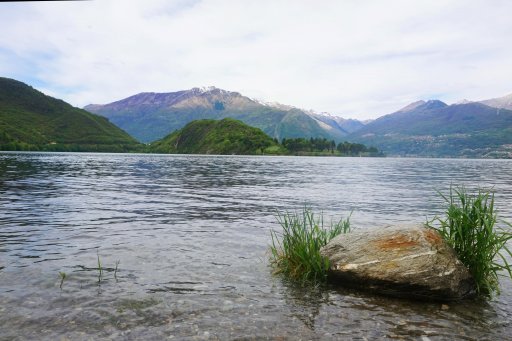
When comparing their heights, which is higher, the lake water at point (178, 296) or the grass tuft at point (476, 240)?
the grass tuft at point (476, 240)

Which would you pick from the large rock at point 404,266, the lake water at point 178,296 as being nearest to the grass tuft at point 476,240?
the large rock at point 404,266

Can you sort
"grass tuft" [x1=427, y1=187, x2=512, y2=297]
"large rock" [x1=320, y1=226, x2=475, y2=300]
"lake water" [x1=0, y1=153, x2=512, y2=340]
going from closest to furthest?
"lake water" [x1=0, y1=153, x2=512, y2=340] → "large rock" [x1=320, y1=226, x2=475, y2=300] → "grass tuft" [x1=427, y1=187, x2=512, y2=297]

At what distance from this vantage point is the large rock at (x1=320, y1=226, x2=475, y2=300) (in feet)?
37.5

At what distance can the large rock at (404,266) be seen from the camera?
1144 cm

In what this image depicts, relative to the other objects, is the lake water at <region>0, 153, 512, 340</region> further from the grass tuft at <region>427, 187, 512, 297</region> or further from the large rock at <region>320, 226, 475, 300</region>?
the grass tuft at <region>427, 187, 512, 297</region>

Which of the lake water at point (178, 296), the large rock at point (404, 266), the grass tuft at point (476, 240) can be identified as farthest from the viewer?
the grass tuft at point (476, 240)

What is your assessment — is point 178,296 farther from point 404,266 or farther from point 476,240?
point 476,240

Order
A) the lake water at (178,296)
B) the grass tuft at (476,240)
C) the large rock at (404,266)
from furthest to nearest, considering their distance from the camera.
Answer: the grass tuft at (476,240)
the large rock at (404,266)
the lake water at (178,296)

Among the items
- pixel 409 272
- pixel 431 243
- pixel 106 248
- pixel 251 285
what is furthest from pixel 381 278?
pixel 106 248

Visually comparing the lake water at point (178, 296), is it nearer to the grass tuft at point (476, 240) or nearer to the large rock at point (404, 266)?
the large rock at point (404, 266)

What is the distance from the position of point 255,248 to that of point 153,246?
4.74 metres

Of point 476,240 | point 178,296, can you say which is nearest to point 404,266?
point 476,240

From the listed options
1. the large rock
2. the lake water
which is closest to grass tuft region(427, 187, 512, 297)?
the large rock

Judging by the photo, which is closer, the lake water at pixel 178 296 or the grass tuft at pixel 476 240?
the lake water at pixel 178 296
